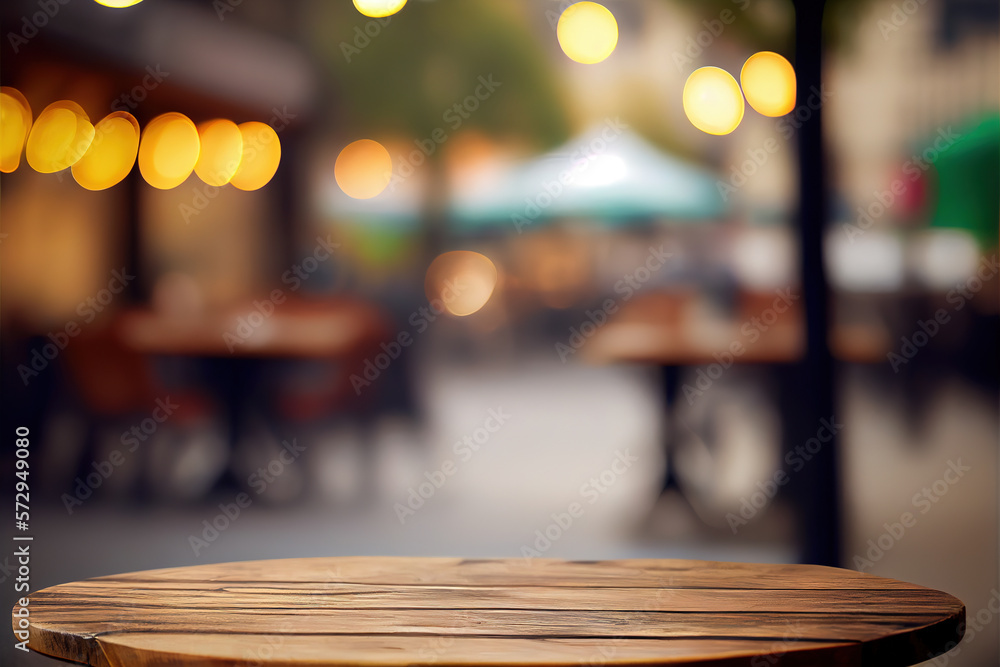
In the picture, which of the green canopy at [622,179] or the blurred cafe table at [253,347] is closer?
the blurred cafe table at [253,347]

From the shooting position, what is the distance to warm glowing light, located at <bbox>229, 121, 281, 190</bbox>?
29.4 ft

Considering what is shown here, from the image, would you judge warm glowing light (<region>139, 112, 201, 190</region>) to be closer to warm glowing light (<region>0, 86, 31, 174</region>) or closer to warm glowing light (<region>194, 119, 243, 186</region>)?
warm glowing light (<region>194, 119, 243, 186</region>)

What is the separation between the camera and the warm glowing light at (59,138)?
7.16m

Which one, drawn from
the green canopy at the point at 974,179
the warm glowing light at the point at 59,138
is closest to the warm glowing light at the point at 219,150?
the warm glowing light at the point at 59,138

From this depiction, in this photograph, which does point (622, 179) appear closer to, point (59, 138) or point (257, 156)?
point (59, 138)

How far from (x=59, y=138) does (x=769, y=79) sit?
229 inches

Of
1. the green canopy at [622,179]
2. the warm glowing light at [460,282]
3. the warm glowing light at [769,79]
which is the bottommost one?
the green canopy at [622,179]

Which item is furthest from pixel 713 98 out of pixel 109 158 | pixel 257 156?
pixel 257 156

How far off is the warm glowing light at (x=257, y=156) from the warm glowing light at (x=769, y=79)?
556cm

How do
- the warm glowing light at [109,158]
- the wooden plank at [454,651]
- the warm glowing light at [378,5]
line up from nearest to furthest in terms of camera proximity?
1. the wooden plank at [454,651]
2. the warm glowing light at [378,5]
3. the warm glowing light at [109,158]

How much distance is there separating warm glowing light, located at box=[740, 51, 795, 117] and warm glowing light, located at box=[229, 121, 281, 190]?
5556mm

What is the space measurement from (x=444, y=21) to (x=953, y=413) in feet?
18.7

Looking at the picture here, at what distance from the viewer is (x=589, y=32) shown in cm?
390

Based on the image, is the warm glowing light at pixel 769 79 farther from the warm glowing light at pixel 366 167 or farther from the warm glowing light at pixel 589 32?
the warm glowing light at pixel 366 167
